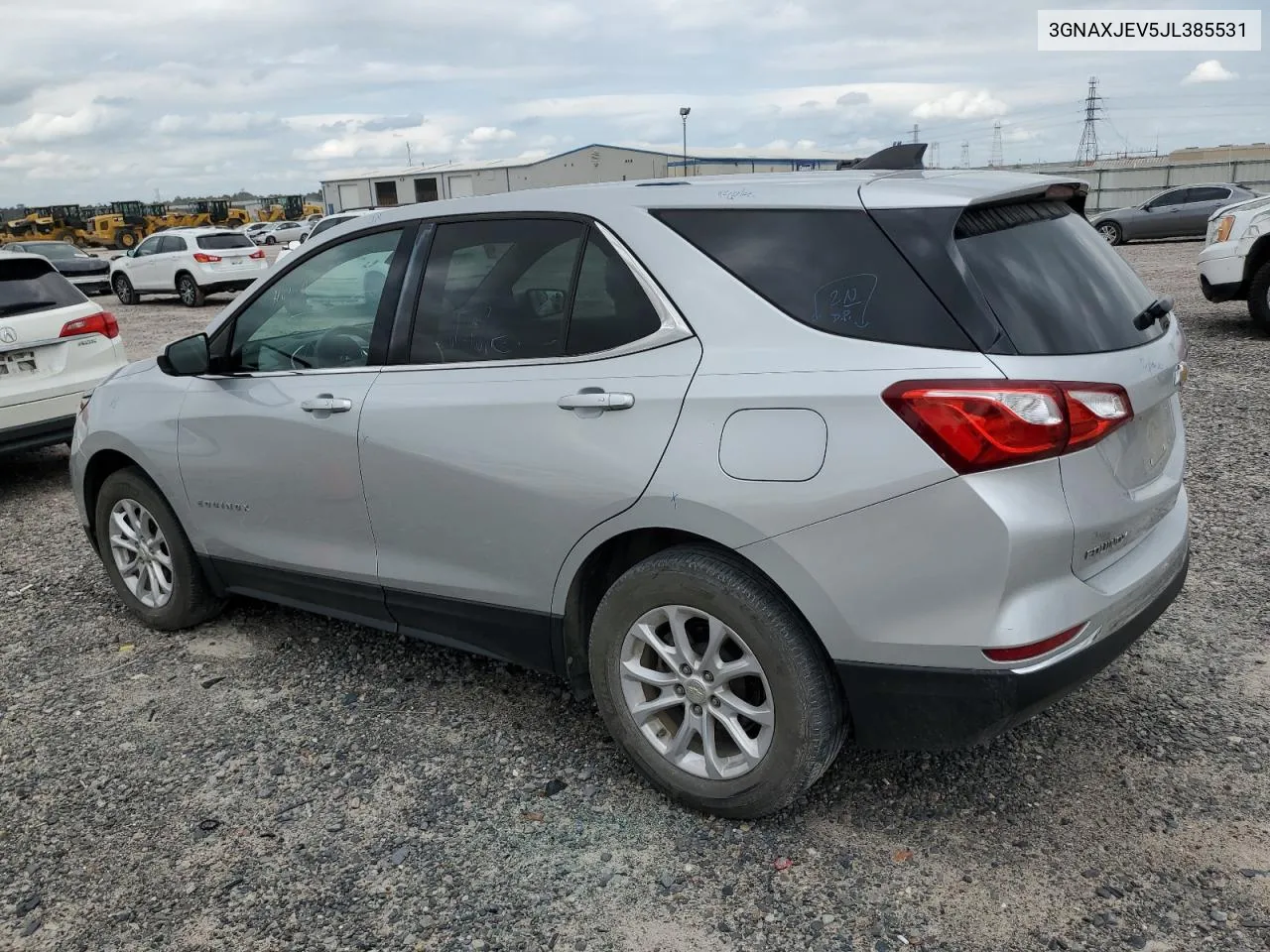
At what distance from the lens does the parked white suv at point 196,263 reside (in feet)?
67.5

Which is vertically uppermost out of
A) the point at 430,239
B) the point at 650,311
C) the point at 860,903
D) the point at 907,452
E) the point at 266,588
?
the point at 430,239

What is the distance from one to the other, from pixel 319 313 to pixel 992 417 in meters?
2.52

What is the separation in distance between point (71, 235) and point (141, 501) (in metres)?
54.6

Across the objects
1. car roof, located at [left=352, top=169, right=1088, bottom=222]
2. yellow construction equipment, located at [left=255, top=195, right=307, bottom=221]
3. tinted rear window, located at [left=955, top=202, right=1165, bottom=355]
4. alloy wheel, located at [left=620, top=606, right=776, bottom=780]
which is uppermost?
yellow construction equipment, located at [left=255, top=195, right=307, bottom=221]

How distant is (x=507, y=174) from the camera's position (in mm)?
59875

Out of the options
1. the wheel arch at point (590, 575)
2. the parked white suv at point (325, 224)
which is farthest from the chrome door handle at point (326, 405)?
the wheel arch at point (590, 575)

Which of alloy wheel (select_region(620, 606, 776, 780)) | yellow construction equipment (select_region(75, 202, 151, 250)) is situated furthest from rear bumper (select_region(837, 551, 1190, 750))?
yellow construction equipment (select_region(75, 202, 151, 250))

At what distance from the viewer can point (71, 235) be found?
1992 inches

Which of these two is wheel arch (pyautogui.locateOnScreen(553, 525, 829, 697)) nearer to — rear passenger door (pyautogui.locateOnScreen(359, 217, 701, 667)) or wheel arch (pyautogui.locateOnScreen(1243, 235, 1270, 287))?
rear passenger door (pyautogui.locateOnScreen(359, 217, 701, 667))

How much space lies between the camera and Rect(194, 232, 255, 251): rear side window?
20641 mm

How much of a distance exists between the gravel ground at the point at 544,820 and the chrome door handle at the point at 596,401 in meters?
1.20

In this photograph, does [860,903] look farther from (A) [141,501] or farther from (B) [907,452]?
(A) [141,501]

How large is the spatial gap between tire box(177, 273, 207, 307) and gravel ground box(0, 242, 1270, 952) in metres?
18.4

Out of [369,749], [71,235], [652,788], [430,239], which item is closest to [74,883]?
[369,749]
